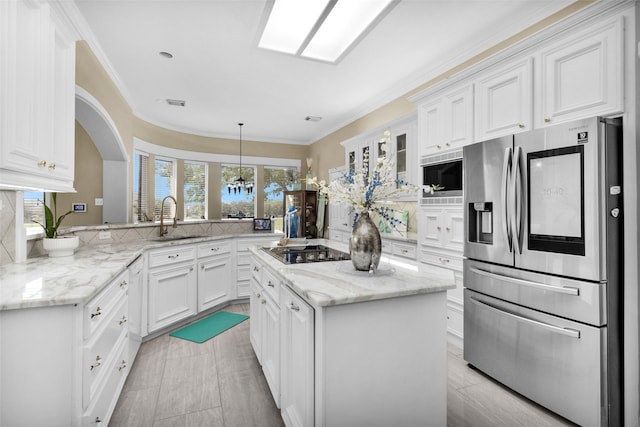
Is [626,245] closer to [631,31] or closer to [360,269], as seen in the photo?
[631,31]

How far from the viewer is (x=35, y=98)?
170 cm

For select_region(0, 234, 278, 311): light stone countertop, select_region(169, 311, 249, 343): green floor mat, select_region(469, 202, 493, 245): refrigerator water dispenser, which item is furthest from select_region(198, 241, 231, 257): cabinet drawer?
select_region(469, 202, 493, 245): refrigerator water dispenser

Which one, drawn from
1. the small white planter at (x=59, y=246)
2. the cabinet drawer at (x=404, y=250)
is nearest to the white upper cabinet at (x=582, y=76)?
the cabinet drawer at (x=404, y=250)

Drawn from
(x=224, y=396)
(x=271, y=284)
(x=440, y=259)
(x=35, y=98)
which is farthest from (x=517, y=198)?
(x=35, y=98)

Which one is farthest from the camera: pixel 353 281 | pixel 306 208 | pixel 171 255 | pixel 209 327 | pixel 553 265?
pixel 306 208

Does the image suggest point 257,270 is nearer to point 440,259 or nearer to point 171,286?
point 171,286

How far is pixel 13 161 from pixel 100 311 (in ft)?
2.75

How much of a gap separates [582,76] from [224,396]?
125 inches

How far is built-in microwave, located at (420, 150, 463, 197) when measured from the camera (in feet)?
9.32

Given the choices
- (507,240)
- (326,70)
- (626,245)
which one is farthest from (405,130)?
(626,245)

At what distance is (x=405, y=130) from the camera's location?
12.1ft

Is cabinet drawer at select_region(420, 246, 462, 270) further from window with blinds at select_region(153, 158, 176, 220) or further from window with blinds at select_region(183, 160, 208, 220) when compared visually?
window with blinds at select_region(183, 160, 208, 220)

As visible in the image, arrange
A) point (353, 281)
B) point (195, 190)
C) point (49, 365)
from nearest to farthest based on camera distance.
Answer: point (49, 365) → point (353, 281) → point (195, 190)

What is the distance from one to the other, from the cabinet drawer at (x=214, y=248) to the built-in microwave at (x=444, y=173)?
2631mm
